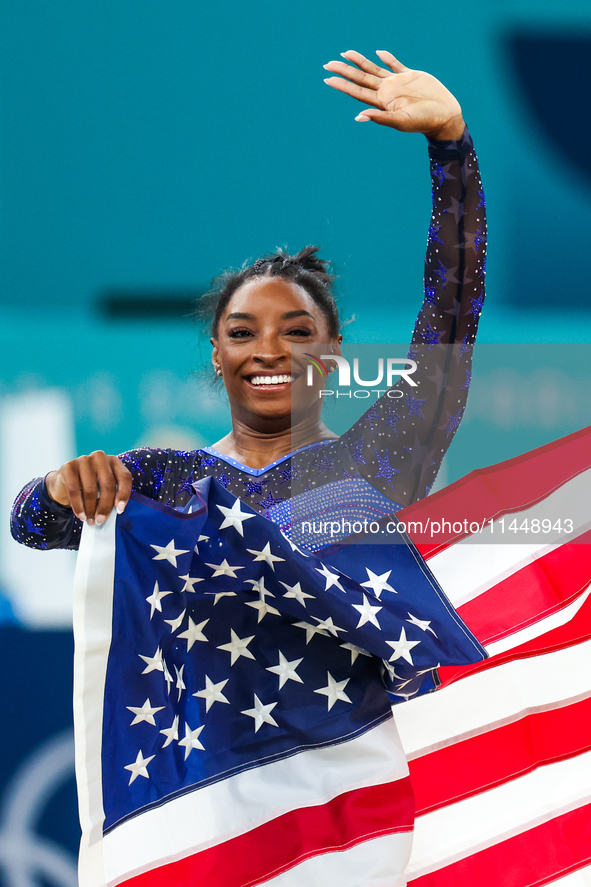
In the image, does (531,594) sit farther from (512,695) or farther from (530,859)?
(530,859)

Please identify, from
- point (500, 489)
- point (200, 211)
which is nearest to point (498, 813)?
point (500, 489)

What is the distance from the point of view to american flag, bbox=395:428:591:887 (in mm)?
1205

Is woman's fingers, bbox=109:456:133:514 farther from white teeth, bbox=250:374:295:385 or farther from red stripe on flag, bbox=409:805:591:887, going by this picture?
red stripe on flag, bbox=409:805:591:887

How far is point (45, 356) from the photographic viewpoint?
224 centimetres

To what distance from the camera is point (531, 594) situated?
1378 millimetres

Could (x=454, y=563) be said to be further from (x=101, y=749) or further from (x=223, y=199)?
(x=223, y=199)

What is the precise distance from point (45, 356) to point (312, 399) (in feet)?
3.33

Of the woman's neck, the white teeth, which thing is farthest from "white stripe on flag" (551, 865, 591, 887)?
the white teeth

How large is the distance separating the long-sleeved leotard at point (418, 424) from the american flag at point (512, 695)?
0.29 feet

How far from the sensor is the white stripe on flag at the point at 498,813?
1.18 m

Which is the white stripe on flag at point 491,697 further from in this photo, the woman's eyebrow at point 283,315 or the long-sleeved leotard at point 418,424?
the woman's eyebrow at point 283,315

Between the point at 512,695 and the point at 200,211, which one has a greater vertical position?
the point at 200,211

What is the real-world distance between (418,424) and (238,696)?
53cm

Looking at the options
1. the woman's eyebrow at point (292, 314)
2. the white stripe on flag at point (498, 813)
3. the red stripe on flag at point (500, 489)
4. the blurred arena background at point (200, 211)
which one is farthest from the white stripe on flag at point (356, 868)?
the blurred arena background at point (200, 211)
